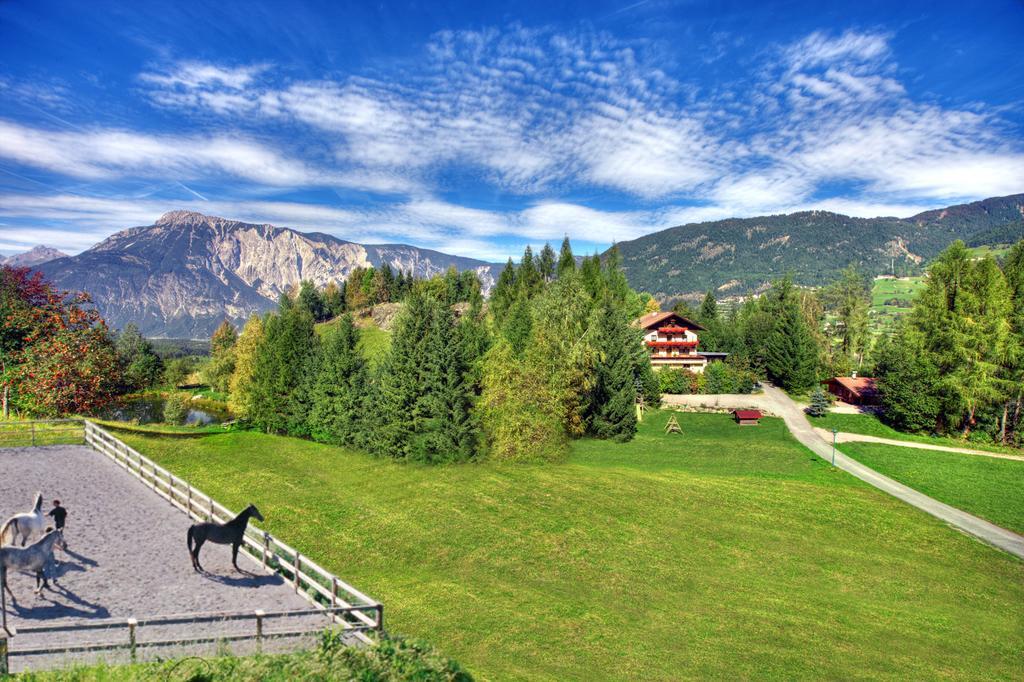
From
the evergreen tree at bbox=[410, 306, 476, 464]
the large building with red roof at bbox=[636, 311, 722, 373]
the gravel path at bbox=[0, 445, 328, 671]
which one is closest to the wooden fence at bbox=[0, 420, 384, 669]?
the gravel path at bbox=[0, 445, 328, 671]

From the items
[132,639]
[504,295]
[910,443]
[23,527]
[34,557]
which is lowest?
[910,443]

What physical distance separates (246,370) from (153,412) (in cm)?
3503

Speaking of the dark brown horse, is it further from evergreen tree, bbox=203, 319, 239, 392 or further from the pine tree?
evergreen tree, bbox=203, 319, 239, 392

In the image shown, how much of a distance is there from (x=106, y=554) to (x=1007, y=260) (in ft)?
258

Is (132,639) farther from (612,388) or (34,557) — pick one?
(612,388)

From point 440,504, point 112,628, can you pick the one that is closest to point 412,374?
point 440,504

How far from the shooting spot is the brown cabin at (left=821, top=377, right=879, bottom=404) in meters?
64.4

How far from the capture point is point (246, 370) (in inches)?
2304

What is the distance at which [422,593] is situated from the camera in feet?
64.1

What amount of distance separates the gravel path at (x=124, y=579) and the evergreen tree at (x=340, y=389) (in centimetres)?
2347

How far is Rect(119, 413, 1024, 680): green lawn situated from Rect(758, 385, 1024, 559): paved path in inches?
52.5

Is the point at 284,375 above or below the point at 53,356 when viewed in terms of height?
below

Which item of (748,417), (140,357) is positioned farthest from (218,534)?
(140,357)

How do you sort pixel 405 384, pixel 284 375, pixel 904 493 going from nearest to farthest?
pixel 904 493 → pixel 405 384 → pixel 284 375
